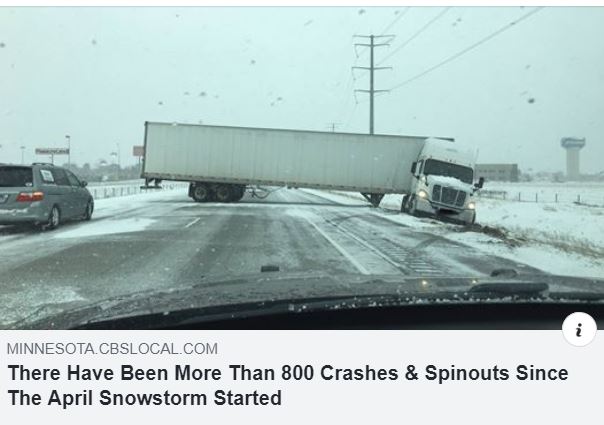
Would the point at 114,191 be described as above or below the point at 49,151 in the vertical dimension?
below

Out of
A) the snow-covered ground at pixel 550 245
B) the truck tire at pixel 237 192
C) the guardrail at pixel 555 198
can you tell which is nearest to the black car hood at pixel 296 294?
the snow-covered ground at pixel 550 245

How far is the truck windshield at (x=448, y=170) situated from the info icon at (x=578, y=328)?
22954 mm

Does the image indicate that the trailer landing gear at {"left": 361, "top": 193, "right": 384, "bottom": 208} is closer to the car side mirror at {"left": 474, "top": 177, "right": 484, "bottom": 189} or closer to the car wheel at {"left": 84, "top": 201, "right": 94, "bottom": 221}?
the car side mirror at {"left": 474, "top": 177, "right": 484, "bottom": 189}

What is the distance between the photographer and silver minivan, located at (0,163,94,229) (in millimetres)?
14406

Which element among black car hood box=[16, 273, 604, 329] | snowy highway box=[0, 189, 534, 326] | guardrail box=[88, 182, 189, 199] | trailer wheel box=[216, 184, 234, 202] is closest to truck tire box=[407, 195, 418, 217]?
snowy highway box=[0, 189, 534, 326]

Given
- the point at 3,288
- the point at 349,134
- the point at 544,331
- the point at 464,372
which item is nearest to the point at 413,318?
the point at 464,372

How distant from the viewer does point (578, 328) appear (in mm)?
2396

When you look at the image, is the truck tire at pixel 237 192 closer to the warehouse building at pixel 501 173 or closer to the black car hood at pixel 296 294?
the black car hood at pixel 296 294

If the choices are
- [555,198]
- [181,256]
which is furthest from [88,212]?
[555,198]

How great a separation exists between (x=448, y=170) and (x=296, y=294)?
2311 centimetres

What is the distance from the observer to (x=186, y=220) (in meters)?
19.4

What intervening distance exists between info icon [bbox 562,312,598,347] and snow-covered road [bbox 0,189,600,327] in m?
3.04

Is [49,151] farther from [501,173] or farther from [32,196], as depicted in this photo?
[501,173]

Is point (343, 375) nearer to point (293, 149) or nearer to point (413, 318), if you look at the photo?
point (413, 318)
